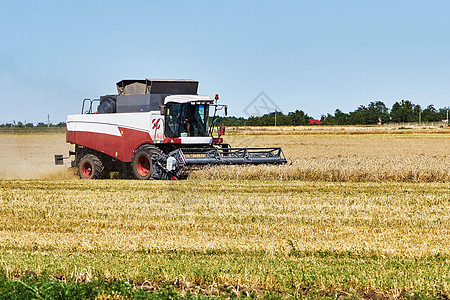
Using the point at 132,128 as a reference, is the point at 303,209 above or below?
below

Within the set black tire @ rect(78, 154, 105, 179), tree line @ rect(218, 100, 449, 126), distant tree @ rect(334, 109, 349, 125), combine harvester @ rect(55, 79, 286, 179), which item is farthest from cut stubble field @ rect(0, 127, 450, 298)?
distant tree @ rect(334, 109, 349, 125)

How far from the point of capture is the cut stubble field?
17.4 ft

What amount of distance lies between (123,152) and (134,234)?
343 inches

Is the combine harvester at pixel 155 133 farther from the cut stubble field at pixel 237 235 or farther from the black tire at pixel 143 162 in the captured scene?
the cut stubble field at pixel 237 235

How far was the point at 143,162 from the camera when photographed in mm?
16062

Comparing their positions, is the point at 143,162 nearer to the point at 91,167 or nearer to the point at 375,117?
A: the point at 91,167

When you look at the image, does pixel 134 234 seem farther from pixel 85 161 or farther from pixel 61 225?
pixel 85 161

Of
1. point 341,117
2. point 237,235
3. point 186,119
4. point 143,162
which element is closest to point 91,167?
point 143,162

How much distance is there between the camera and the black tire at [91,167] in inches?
666

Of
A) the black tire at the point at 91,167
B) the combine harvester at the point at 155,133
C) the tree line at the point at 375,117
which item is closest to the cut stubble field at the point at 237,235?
the combine harvester at the point at 155,133

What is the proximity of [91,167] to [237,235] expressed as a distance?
10381 mm

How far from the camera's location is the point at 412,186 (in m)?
13.2

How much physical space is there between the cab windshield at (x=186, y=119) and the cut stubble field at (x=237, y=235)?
2.26 metres

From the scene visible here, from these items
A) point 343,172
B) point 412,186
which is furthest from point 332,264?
point 343,172
